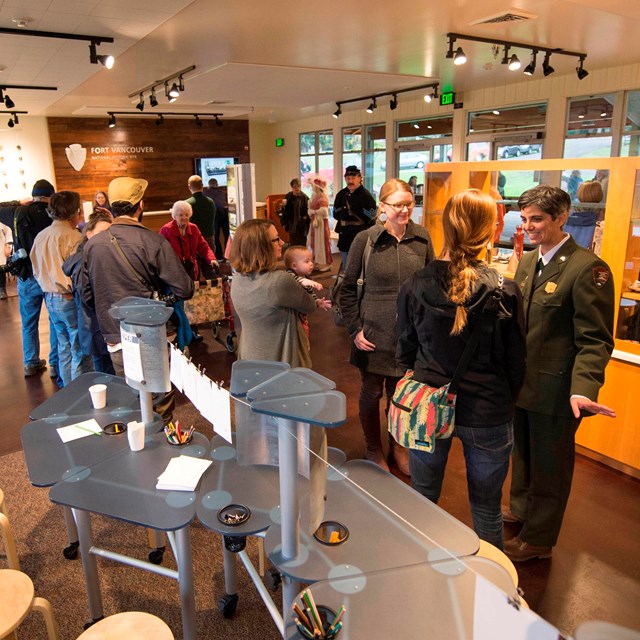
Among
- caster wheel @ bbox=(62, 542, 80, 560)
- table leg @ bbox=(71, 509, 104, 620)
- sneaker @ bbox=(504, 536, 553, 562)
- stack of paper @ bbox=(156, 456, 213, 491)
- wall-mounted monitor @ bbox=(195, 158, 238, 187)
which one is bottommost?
caster wheel @ bbox=(62, 542, 80, 560)

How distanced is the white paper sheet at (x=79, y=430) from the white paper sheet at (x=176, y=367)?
0.41 m

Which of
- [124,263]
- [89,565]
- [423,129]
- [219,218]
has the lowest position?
[89,565]

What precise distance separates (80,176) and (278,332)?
10.6 metres

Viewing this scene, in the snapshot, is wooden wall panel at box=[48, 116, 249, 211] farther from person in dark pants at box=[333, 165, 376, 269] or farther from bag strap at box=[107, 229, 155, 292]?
bag strap at box=[107, 229, 155, 292]

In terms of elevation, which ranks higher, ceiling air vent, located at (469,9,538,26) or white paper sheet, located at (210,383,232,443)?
ceiling air vent, located at (469,9,538,26)

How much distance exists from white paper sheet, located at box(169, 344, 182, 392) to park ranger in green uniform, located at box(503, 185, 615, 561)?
1383 millimetres

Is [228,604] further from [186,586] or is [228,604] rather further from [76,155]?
[76,155]

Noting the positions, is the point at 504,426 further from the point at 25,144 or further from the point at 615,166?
the point at 25,144

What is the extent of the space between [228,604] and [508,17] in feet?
14.8

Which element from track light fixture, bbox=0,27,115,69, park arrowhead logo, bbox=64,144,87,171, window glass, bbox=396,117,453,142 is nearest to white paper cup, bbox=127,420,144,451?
track light fixture, bbox=0,27,115,69

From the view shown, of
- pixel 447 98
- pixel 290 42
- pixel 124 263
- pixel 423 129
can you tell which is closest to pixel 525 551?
pixel 124 263

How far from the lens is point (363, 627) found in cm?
113

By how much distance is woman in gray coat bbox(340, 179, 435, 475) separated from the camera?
108 inches

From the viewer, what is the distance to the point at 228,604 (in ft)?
7.09
